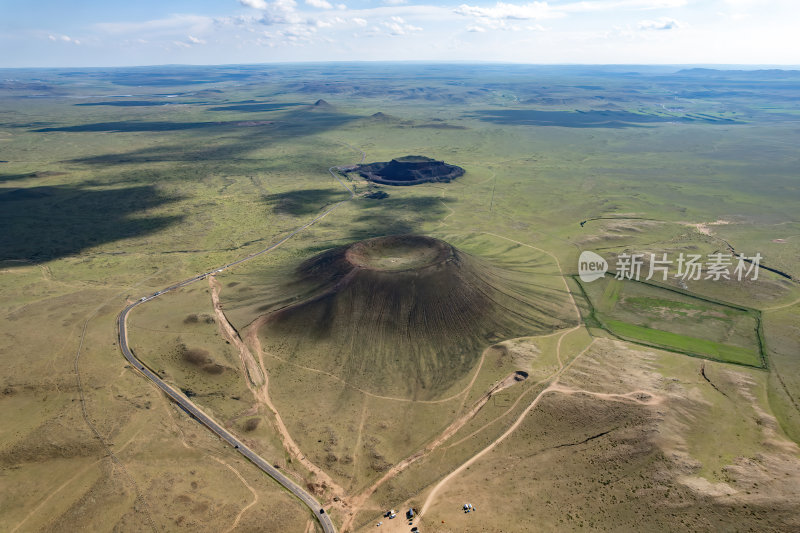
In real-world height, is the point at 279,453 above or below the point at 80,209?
below

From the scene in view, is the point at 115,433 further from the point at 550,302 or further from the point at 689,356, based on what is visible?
the point at 689,356

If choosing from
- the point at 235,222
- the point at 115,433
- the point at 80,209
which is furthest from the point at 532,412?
the point at 80,209

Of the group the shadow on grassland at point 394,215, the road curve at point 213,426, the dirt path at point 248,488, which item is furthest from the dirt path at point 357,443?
the shadow on grassland at point 394,215

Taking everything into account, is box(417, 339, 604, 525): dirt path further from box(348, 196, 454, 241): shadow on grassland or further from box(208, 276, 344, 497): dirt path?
box(348, 196, 454, 241): shadow on grassland

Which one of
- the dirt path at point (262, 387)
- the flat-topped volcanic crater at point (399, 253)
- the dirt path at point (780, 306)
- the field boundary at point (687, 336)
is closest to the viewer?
the dirt path at point (262, 387)

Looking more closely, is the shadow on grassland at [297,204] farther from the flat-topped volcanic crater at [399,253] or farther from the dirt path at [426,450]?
the dirt path at [426,450]

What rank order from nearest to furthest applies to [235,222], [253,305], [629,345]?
1. [629,345]
2. [253,305]
3. [235,222]
